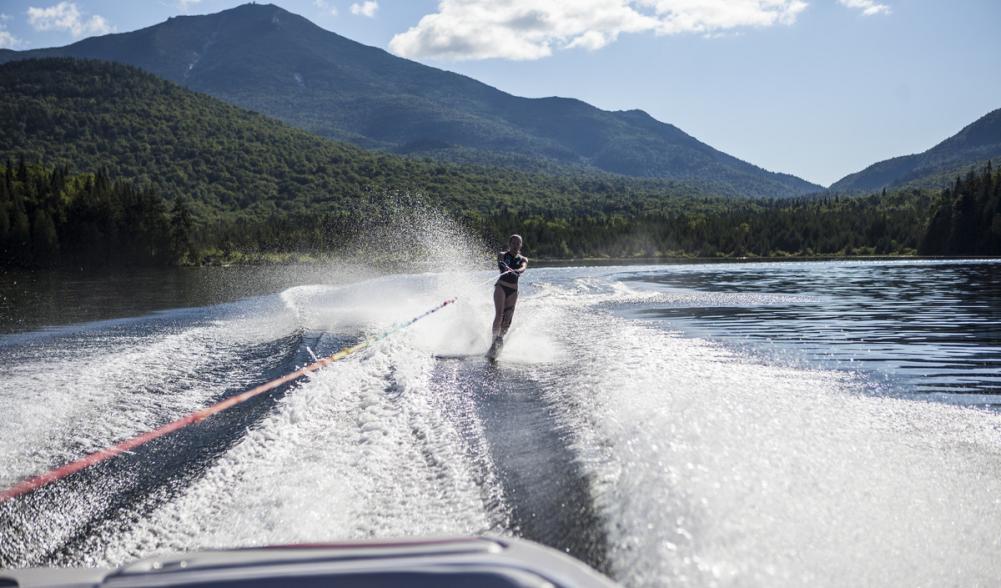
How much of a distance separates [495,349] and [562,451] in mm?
6061

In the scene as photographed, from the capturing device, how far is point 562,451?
5.85 meters

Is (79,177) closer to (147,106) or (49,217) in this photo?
(49,217)

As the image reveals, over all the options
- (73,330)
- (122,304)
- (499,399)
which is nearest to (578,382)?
(499,399)

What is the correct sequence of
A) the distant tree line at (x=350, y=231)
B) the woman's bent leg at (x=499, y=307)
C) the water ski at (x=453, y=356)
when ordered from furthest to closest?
the distant tree line at (x=350, y=231) → the woman's bent leg at (x=499, y=307) → the water ski at (x=453, y=356)

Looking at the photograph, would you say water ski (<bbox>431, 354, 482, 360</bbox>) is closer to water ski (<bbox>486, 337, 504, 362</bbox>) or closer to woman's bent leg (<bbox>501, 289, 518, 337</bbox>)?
water ski (<bbox>486, 337, 504, 362</bbox>)

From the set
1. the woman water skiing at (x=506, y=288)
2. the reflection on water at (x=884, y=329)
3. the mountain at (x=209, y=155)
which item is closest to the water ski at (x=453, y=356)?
the woman water skiing at (x=506, y=288)

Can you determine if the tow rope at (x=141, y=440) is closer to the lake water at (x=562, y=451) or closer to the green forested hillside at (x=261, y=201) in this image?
the lake water at (x=562, y=451)

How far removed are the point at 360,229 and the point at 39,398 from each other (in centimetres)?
9820

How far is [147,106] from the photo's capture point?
173625mm

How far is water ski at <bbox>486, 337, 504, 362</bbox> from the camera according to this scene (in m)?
11.7

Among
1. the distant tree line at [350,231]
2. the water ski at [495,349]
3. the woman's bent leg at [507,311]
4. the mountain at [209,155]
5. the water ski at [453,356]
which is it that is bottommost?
the water ski at [453,356]

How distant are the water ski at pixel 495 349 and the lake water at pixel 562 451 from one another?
0.21 meters

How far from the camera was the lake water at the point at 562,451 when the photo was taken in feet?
13.0

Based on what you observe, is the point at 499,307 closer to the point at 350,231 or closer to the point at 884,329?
the point at 884,329
